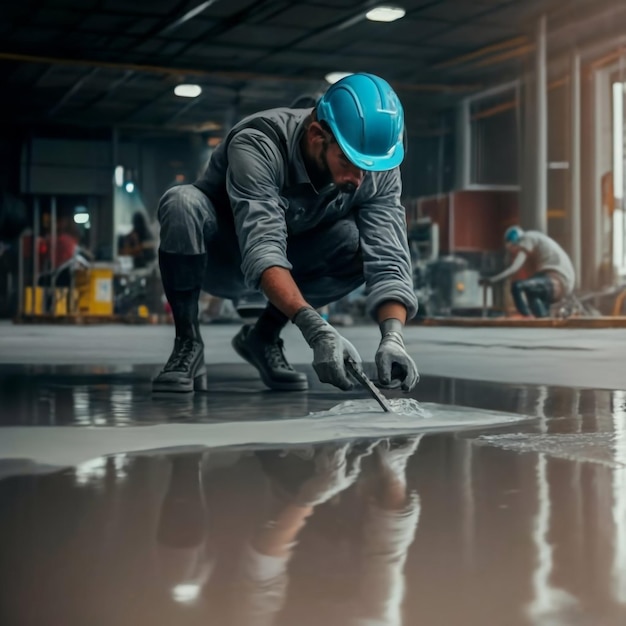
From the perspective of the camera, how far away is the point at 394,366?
6.27ft

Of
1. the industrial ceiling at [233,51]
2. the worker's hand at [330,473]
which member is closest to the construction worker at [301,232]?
the worker's hand at [330,473]

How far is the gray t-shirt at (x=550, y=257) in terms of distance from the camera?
310 inches

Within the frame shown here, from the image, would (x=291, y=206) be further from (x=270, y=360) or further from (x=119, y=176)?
(x=119, y=176)

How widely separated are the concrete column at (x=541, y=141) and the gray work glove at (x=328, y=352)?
21.8 ft

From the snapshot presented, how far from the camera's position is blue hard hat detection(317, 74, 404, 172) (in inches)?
77.2

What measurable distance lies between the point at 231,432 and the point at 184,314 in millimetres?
718

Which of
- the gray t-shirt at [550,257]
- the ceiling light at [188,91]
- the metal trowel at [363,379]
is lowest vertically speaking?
the metal trowel at [363,379]

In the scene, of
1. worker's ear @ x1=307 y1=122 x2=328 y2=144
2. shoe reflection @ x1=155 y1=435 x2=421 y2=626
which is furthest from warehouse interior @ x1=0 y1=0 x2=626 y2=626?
worker's ear @ x1=307 y1=122 x2=328 y2=144

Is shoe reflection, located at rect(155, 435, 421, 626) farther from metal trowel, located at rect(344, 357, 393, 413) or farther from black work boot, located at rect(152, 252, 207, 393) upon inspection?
black work boot, located at rect(152, 252, 207, 393)

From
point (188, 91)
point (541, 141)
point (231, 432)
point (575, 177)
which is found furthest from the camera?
point (188, 91)

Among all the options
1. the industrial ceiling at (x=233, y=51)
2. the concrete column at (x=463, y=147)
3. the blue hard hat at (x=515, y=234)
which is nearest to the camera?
the industrial ceiling at (x=233, y=51)

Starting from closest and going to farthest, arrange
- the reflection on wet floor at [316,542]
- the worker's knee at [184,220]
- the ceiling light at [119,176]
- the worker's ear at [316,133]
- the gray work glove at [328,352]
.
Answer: the reflection on wet floor at [316,542] < the gray work glove at [328,352] < the worker's ear at [316,133] < the worker's knee at [184,220] < the ceiling light at [119,176]

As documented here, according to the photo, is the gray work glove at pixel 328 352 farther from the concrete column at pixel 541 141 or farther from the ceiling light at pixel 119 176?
the ceiling light at pixel 119 176

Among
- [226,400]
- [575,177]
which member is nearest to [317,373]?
[226,400]
